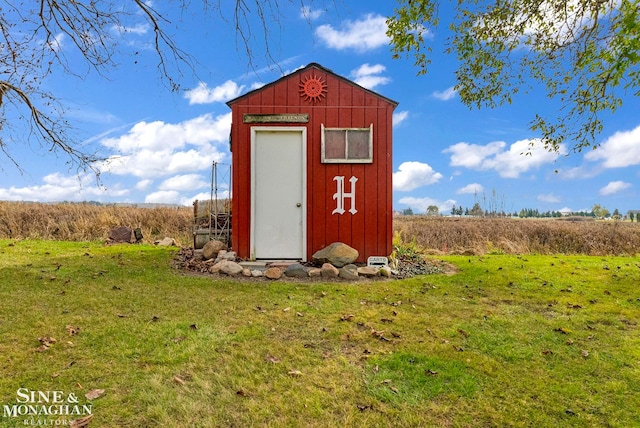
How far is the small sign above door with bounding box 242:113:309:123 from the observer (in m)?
7.80

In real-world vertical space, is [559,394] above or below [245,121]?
below

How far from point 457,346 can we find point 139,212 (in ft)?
54.6

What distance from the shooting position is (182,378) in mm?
2979

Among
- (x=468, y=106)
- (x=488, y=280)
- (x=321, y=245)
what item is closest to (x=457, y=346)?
(x=488, y=280)

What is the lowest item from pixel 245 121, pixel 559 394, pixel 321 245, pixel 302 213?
pixel 559 394

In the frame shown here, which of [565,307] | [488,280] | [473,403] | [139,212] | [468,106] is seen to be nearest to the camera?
[473,403]

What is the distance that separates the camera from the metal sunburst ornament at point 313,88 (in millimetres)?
7848

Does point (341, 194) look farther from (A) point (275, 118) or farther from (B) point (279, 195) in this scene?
(A) point (275, 118)

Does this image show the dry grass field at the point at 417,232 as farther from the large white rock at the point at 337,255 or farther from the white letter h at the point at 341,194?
the large white rock at the point at 337,255

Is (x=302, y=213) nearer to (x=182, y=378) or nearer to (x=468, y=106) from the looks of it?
(x=468, y=106)

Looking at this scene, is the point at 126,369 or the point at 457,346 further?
the point at 457,346

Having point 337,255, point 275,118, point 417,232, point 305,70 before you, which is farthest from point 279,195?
point 417,232

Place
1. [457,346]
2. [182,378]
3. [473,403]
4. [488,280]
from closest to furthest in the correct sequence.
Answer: [473,403] → [182,378] → [457,346] → [488,280]

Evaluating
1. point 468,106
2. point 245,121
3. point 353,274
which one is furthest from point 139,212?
point 468,106
